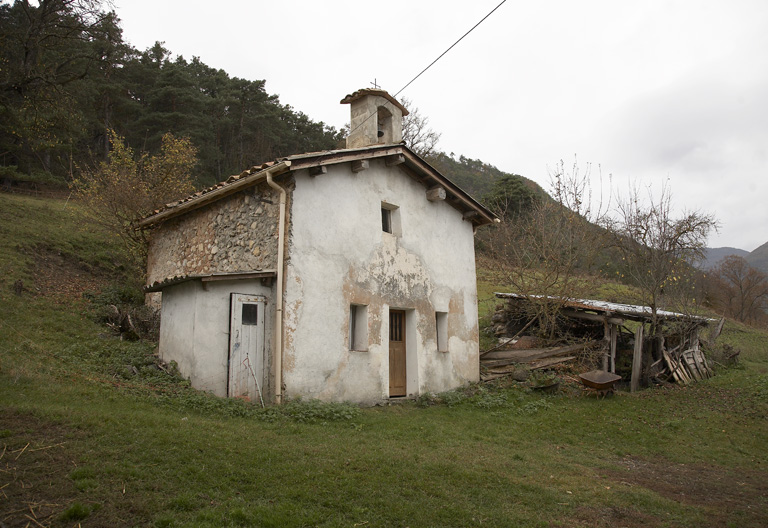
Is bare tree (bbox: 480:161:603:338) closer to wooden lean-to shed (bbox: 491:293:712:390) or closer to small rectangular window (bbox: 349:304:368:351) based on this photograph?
wooden lean-to shed (bbox: 491:293:712:390)

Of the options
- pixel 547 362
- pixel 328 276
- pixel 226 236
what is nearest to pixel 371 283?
pixel 328 276

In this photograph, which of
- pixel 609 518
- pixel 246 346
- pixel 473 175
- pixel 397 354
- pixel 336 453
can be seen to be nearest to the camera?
pixel 609 518

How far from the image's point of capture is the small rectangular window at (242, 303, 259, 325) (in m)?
9.43

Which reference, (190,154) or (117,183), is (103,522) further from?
(190,154)

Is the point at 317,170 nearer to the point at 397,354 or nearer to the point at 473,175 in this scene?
the point at 397,354

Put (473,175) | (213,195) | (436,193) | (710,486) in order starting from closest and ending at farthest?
1. (710,486)
2. (213,195)
3. (436,193)
4. (473,175)

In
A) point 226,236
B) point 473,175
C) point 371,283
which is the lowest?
point 371,283

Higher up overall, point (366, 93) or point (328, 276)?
point (366, 93)

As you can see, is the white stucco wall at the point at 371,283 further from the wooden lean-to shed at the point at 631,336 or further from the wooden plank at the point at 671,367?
the wooden plank at the point at 671,367

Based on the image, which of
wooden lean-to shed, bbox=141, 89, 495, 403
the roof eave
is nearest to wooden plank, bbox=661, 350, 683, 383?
wooden lean-to shed, bbox=141, 89, 495, 403

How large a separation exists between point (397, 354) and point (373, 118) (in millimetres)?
6367

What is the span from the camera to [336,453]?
21.9ft

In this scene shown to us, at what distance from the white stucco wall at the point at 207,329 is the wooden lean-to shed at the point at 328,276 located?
2 cm

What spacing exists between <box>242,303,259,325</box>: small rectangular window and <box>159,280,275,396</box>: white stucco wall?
211 mm
